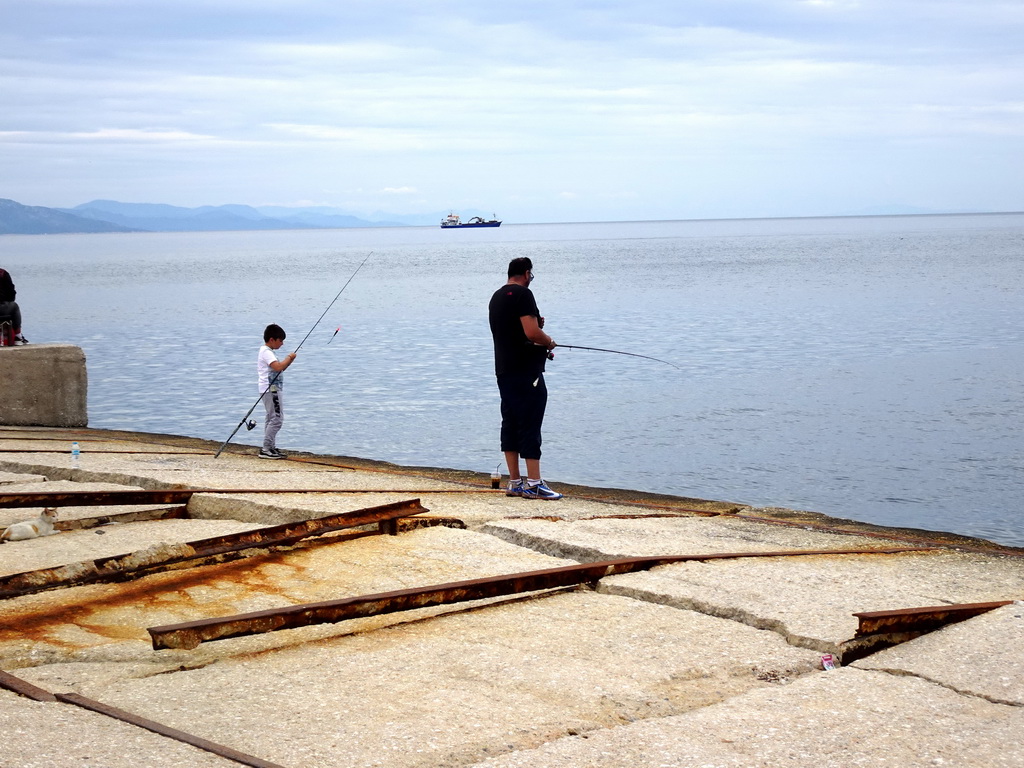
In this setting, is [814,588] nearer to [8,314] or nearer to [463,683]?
[463,683]

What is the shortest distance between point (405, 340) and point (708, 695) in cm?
2887

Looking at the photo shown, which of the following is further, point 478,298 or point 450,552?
point 478,298

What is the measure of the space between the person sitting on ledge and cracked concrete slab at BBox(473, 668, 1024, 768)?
12.3m

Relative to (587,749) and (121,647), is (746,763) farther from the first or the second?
(121,647)

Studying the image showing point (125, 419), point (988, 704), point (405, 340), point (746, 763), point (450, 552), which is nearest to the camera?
point (746, 763)

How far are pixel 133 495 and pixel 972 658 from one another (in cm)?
483

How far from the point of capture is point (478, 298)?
51.7 metres

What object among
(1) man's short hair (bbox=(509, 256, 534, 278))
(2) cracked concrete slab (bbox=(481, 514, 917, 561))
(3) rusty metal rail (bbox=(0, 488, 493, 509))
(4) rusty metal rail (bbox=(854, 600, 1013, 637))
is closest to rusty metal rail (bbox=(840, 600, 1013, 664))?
(4) rusty metal rail (bbox=(854, 600, 1013, 637))

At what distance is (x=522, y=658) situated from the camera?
428cm

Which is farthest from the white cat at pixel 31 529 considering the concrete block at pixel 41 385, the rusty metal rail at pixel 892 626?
the concrete block at pixel 41 385

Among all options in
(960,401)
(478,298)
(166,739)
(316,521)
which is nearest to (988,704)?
(166,739)

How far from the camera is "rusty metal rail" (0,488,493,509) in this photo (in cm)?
647

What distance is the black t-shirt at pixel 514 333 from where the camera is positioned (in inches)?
301

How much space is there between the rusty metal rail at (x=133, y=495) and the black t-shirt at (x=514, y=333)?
1137mm
